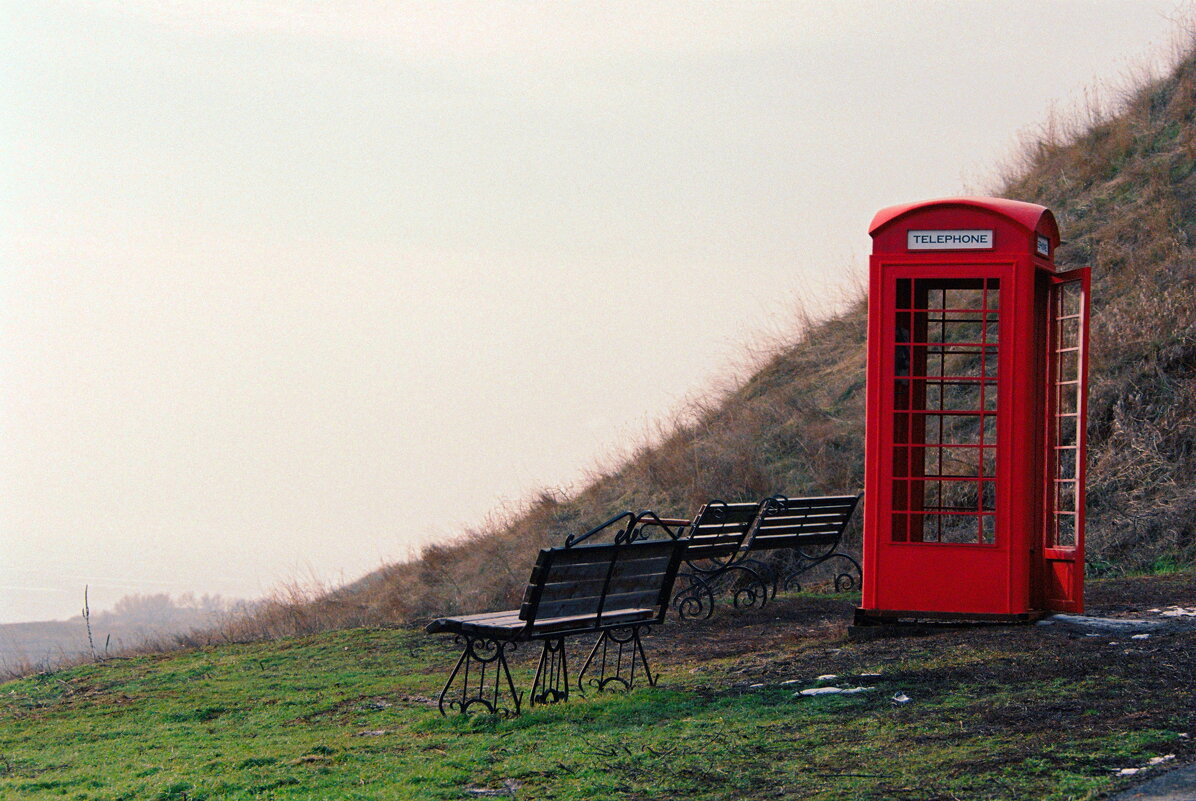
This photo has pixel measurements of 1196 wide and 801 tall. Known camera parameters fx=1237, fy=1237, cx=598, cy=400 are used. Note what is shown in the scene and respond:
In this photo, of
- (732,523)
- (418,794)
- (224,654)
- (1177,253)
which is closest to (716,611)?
(732,523)

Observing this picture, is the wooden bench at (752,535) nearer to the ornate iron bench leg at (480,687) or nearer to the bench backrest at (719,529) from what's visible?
the bench backrest at (719,529)

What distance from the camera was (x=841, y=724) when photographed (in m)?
5.90

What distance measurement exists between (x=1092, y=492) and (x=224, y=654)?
31.1 feet

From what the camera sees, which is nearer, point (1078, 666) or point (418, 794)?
point (418, 794)

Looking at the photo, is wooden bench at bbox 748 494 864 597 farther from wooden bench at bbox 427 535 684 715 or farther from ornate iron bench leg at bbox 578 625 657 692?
wooden bench at bbox 427 535 684 715

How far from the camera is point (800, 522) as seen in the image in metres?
12.0

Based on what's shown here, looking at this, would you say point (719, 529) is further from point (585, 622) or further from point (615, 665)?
point (585, 622)

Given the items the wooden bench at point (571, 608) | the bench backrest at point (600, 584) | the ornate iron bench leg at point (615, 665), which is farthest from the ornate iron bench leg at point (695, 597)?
the bench backrest at point (600, 584)

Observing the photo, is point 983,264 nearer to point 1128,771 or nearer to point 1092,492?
point 1128,771

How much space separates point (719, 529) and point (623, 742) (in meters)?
5.44

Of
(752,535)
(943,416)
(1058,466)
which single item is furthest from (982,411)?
(943,416)

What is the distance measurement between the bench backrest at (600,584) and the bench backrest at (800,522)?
3773 mm

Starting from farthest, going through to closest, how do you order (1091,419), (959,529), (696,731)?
1. (1091,419)
2. (959,529)
3. (696,731)

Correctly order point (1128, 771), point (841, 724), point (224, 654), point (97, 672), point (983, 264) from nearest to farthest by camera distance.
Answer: point (1128, 771)
point (841, 724)
point (983, 264)
point (97, 672)
point (224, 654)
